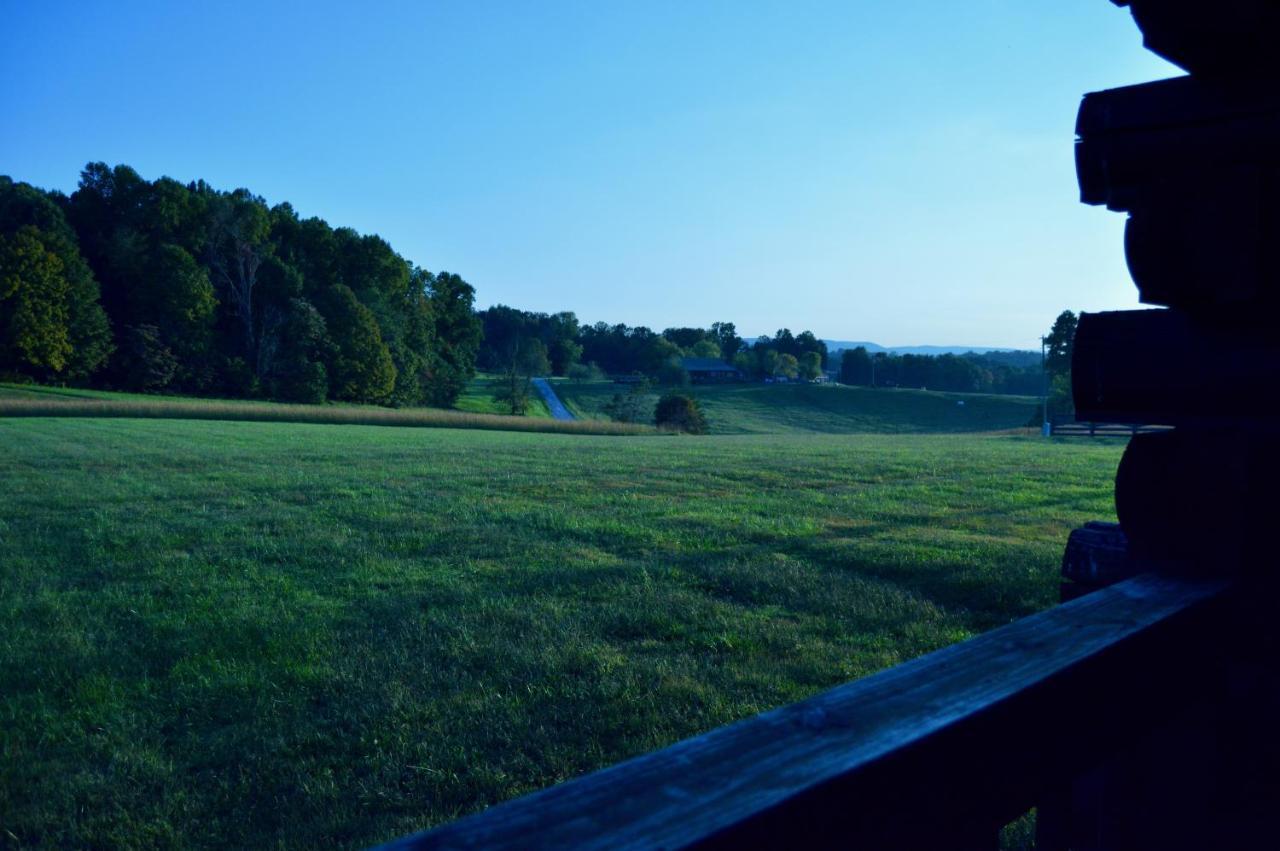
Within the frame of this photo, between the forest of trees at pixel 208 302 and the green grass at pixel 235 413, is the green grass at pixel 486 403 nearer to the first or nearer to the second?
the forest of trees at pixel 208 302

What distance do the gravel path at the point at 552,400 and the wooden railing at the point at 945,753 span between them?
62.7 metres

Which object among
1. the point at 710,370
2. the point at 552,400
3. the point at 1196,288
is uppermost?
the point at 710,370

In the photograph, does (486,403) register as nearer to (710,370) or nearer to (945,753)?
(710,370)

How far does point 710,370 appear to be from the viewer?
11650cm

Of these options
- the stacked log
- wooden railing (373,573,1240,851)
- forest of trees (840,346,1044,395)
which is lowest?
wooden railing (373,573,1240,851)

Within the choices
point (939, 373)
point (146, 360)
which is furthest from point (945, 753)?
point (939, 373)

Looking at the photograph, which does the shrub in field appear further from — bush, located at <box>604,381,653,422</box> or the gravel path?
bush, located at <box>604,381,653,422</box>

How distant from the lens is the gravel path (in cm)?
7041

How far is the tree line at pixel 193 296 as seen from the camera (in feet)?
161

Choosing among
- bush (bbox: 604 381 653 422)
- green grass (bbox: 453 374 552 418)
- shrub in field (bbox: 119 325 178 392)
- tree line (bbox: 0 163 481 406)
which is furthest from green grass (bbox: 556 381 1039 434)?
shrub in field (bbox: 119 325 178 392)

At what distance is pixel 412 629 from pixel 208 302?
55.5 meters

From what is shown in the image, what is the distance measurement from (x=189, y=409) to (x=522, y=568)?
36392 mm

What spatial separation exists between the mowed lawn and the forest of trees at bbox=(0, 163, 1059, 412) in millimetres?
43962

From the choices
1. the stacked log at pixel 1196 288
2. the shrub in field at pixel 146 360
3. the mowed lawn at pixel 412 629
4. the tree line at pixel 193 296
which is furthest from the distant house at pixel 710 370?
the stacked log at pixel 1196 288
